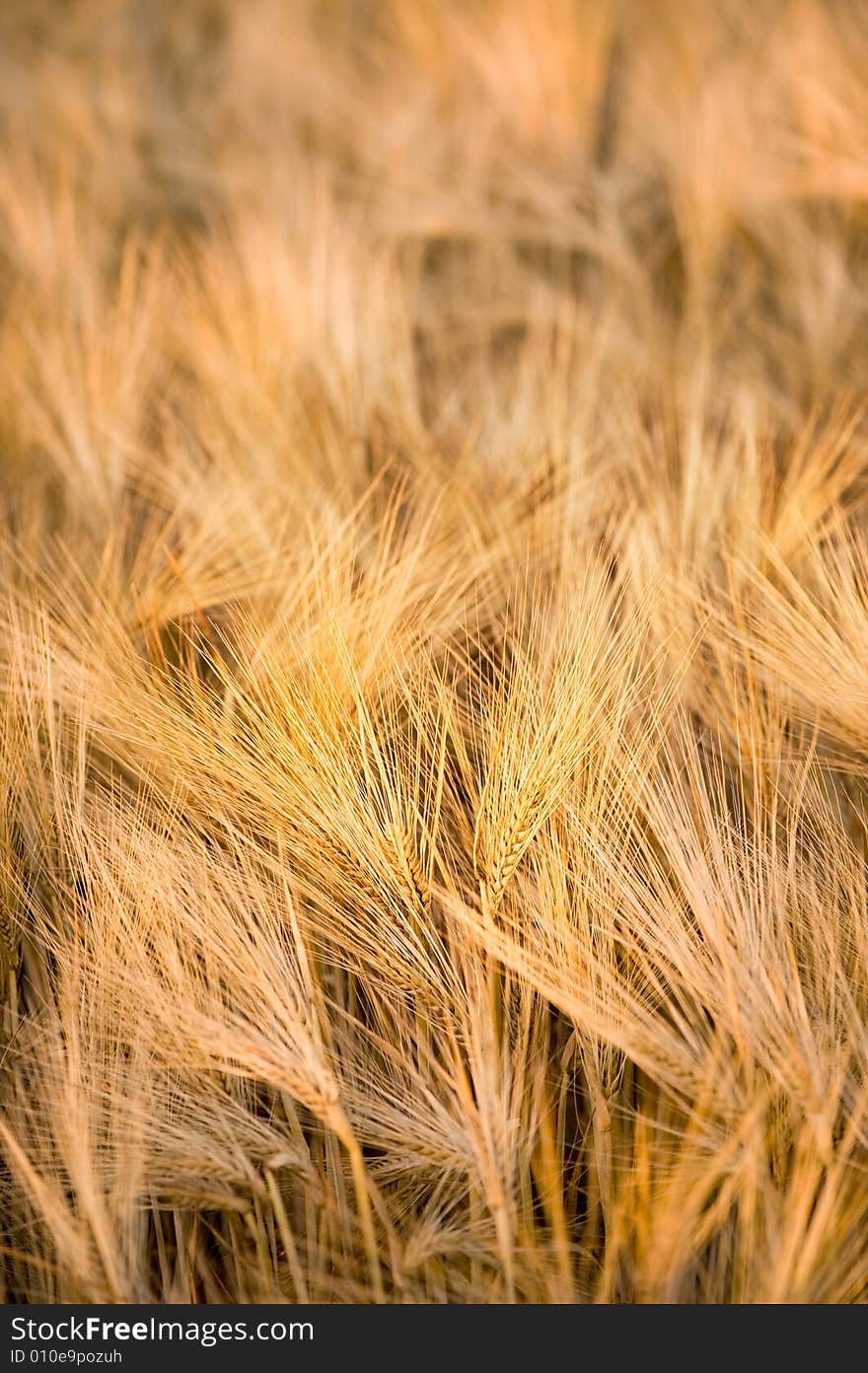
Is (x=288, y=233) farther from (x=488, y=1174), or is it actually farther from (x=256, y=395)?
(x=488, y=1174)

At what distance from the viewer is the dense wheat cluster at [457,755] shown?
0.56m

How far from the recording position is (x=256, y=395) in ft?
A: 3.32

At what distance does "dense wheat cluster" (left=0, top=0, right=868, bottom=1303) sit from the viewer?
0.56 metres

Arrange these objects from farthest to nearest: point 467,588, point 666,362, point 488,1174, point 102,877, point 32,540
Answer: point 666,362 → point 32,540 → point 467,588 → point 102,877 → point 488,1174

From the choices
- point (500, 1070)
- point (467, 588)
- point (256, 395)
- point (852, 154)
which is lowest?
point (500, 1070)

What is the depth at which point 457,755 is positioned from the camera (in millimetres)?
688

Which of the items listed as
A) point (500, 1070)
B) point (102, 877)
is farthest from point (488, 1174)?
point (102, 877)

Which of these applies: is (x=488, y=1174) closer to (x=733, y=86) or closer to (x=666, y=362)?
(x=666, y=362)

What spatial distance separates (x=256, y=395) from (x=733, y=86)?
76 cm

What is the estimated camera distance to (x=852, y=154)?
105 centimetres

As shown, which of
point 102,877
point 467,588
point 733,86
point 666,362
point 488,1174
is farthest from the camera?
point 733,86
